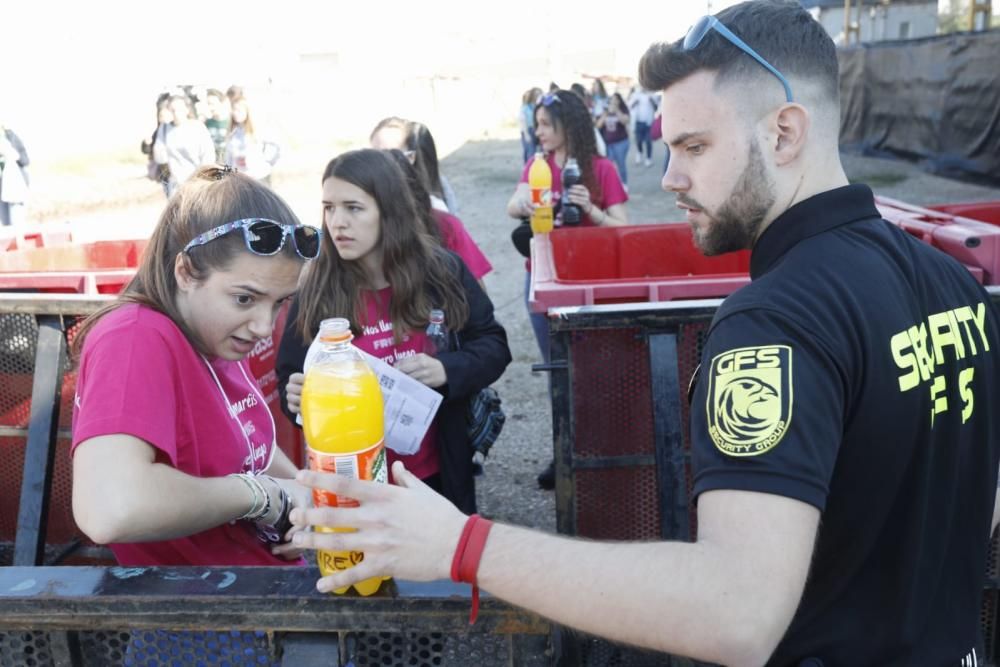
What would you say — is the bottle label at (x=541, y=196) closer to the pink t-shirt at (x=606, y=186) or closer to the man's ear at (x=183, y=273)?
the pink t-shirt at (x=606, y=186)

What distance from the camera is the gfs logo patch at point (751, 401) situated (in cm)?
123

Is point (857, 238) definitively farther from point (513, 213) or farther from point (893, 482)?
point (513, 213)

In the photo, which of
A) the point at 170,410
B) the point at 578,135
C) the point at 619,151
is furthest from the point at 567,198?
the point at 619,151

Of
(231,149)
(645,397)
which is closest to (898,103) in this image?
(231,149)

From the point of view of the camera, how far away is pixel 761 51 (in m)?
1.53

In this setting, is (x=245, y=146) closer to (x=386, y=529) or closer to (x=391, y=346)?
(x=391, y=346)

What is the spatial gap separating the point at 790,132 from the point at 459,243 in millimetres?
3333

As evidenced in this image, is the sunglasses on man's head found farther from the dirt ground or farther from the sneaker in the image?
the sneaker

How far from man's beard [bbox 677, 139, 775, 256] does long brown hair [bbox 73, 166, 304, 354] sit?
1.06 m

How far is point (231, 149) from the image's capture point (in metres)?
10.4

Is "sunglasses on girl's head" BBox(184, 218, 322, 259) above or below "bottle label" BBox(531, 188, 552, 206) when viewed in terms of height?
below

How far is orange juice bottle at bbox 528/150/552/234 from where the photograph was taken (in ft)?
17.4

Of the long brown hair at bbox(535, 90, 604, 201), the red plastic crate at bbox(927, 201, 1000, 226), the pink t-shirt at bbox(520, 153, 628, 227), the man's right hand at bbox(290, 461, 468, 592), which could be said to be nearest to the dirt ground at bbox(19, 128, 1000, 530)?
the pink t-shirt at bbox(520, 153, 628, 227)

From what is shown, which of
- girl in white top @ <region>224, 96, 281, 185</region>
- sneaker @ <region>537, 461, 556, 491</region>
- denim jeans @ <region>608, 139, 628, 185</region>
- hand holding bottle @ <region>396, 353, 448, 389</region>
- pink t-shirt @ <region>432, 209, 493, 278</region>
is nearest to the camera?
hand holding bottle @ <region>396, 353, 448, 389</region>
